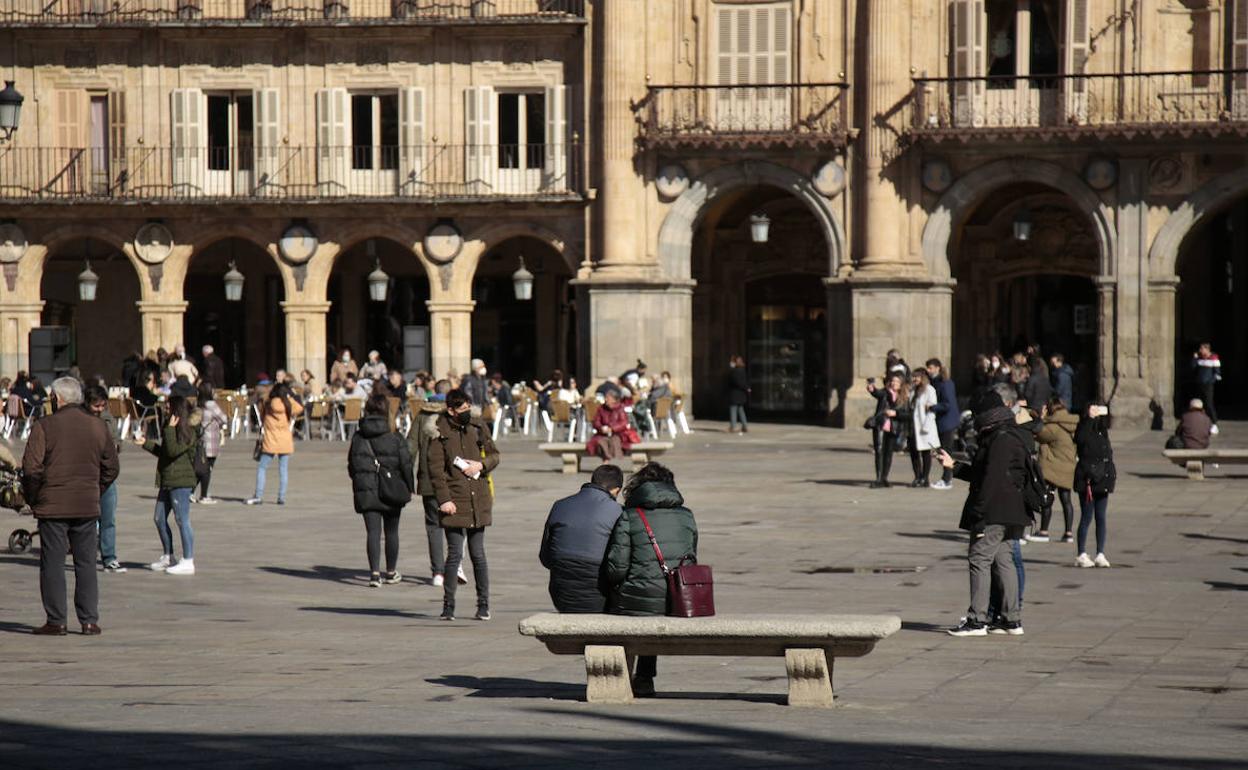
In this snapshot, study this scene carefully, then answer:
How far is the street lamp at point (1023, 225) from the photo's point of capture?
3944 cm

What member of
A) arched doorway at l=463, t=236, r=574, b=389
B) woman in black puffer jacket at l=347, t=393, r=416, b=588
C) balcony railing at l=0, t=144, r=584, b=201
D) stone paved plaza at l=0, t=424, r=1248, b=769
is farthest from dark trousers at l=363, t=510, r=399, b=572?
arched doorway at l=463, t=236, r=574, b=389

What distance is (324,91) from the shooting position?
40.9 metres

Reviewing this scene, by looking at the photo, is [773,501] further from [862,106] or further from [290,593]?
[862,106]

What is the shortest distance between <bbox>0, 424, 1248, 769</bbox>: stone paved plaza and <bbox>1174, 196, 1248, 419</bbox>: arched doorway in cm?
2095

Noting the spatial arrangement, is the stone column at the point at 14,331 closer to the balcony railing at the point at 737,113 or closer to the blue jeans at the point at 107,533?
the balcony railing at the point at 737,113

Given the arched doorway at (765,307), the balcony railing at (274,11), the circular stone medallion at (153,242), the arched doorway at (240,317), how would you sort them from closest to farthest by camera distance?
the balcony railing at (274,11)
the circular stone medallion at (153,242)
the arched doorway at (765,307)
the arched doorway at (240,317)

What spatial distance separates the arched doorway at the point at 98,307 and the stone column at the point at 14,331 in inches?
135

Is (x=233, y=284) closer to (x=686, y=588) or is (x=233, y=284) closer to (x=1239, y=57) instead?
(x=1239, y=57)

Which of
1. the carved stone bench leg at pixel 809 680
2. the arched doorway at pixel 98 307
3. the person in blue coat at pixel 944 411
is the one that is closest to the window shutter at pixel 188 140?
the arched doorway at pixel 98 307

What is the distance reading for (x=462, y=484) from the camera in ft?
49.0

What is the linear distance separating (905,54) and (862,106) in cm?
120

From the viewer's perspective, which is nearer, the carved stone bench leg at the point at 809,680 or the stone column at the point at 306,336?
the carved stone bench leg at the point at 809,680

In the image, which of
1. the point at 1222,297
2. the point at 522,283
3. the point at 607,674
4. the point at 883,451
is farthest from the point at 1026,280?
the point at 607,674

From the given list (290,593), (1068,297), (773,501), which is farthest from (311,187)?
(290,593)
